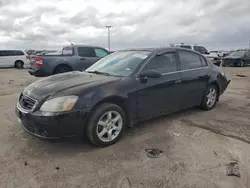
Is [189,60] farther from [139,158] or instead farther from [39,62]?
[39,62]

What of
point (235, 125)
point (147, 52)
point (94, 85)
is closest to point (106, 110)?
point (94, 85)

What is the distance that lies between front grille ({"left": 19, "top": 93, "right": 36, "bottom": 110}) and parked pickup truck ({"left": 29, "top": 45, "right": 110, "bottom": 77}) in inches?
246

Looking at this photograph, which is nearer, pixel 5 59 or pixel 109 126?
pixel 109 126

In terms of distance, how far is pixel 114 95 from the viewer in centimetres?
360

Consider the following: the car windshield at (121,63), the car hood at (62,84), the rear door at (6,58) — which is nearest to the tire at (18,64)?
the rear door at (6,58)

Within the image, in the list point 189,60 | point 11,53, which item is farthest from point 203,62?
point 11,53

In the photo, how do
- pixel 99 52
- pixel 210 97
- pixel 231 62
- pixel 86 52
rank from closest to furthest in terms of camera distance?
pixel 210 97 → pixel 86 52 → pixel 99 52 → pixel 231 62

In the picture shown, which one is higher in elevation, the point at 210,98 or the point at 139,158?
the point at 210,98

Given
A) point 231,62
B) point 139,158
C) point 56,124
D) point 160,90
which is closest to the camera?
point 56,124

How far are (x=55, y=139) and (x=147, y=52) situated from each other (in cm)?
222

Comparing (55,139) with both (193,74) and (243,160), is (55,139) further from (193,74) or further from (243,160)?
(193,74)

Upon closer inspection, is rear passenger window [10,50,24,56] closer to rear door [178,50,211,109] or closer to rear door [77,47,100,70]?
rear door [77,47,100,70]

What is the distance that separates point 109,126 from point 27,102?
123 cm

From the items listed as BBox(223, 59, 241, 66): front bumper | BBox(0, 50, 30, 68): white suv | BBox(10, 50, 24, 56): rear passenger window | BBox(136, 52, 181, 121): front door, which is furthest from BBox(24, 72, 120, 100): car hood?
BBox(223, 59, 241, 66): front bumper
